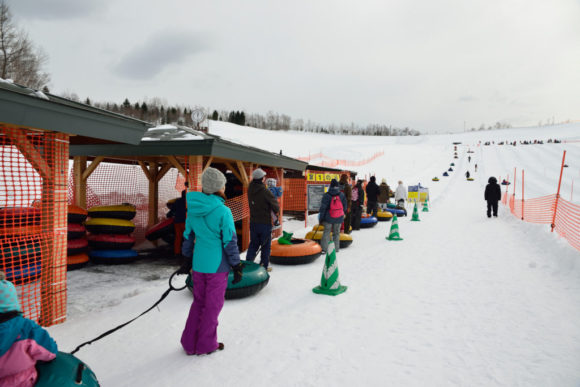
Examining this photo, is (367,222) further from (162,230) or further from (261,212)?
(261,212)

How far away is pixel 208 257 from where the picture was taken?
342cm

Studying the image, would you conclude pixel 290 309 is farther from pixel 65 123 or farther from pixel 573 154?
pixel 573 154

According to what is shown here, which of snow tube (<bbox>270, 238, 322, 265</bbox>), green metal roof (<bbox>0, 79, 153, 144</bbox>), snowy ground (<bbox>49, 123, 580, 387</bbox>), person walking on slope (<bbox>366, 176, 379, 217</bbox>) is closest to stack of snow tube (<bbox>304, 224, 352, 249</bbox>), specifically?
snowy ground (<bbox>49, 123, 580, 387</bbox>)

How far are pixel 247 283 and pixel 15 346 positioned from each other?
10.3ft

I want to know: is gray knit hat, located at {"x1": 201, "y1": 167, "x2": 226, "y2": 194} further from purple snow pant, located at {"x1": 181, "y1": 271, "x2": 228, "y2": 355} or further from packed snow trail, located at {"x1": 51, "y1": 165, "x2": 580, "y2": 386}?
packed snow trail, located at {"x1": 51, "y1": 165, "x2": 580, "y2": 386}

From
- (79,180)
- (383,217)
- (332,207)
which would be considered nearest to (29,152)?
(79,180)

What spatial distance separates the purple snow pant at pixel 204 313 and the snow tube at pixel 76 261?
4.68 meters

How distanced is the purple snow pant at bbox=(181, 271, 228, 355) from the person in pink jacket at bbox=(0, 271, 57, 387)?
4.54 feet

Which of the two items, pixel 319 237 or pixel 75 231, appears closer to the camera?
pixel 75 231

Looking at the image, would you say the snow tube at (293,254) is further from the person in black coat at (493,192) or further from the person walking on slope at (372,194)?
the person in black coat at (493,192)

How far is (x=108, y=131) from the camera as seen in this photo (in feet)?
15.0

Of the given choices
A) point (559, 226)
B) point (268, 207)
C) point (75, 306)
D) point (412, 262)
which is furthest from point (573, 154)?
point (75, 306)

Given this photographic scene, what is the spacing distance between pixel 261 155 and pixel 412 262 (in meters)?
4.61

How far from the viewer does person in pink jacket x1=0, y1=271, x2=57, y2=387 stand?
2.10m
